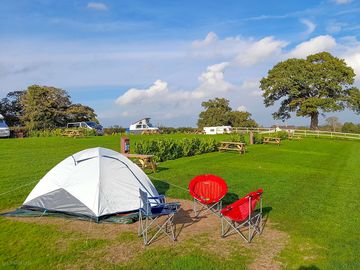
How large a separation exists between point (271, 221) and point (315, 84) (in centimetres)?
4169

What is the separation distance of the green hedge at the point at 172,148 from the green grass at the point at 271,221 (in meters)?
1.83

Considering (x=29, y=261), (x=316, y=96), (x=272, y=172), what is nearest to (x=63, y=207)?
(x=29, y=261)

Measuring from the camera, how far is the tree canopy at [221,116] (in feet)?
191

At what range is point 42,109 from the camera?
40.1 m

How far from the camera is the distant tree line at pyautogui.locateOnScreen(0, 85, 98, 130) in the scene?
132 ft

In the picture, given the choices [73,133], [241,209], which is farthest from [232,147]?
[241,209]

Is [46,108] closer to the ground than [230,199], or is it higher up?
higher up

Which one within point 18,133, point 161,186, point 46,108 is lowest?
point 161,186

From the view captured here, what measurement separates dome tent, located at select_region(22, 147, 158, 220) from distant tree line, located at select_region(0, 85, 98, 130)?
31357mm

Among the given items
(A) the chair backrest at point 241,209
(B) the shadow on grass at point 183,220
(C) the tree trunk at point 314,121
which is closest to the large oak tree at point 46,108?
(C) the tree trunk at point 314,121

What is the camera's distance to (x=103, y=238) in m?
6.70

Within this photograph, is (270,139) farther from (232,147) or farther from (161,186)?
(161,186)

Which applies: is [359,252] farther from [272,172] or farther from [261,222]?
[272,172]

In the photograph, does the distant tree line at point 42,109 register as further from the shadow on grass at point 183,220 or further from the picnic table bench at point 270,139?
the shadow on grass at point 183,220
